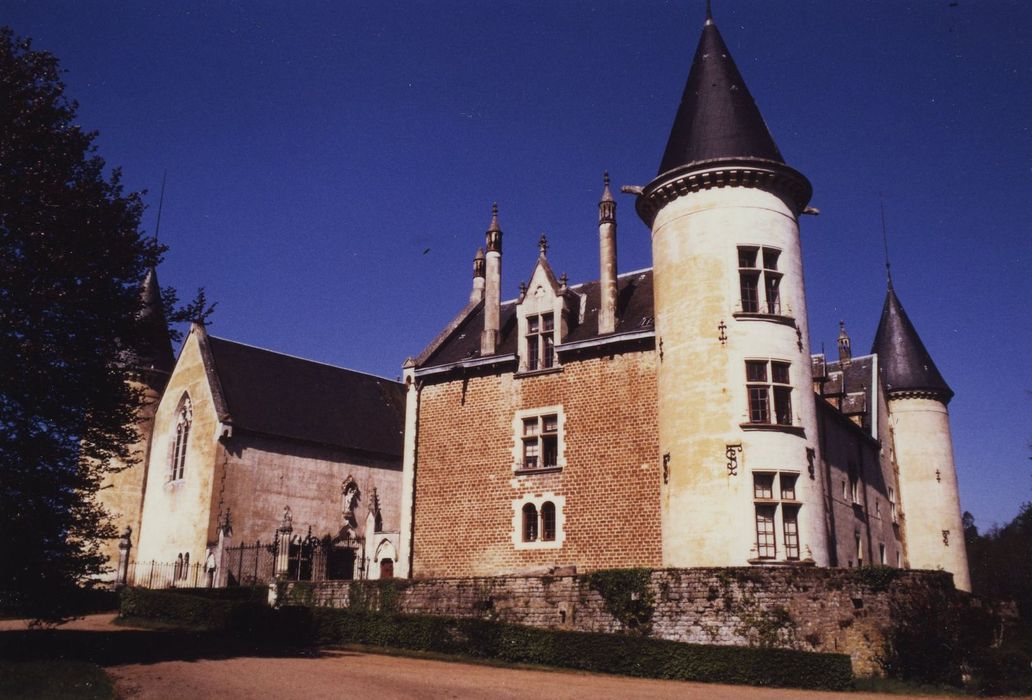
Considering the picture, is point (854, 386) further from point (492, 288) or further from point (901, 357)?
point (492, 288)

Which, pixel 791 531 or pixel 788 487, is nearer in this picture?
pixel 791 531

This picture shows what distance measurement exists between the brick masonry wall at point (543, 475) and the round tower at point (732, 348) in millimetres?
1278

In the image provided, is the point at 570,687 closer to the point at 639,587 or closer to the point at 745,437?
the point at 639,587

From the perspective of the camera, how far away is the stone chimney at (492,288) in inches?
1189

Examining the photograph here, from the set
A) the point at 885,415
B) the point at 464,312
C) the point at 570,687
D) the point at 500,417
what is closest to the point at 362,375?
the point at 464,312

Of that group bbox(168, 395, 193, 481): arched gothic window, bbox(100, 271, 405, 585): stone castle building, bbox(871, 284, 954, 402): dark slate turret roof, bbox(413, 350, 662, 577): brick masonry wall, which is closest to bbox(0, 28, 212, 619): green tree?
bbox(413, 350, 662, 577): brick masonry wall

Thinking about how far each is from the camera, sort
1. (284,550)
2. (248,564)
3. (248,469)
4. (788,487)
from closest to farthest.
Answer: (788,487), (284,550), (248,564), (248,469)

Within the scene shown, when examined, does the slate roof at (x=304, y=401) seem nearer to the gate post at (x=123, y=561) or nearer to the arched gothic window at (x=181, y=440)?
the arched gothic window at (x=181, y=440)

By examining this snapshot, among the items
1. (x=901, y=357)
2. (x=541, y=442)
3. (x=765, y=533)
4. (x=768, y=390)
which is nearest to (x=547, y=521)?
Result: (x=541, y=442)

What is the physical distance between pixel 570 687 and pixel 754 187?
15403mm

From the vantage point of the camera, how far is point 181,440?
39500mm

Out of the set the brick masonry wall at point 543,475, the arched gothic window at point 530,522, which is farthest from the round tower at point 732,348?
the arched gothic window at point 530,522

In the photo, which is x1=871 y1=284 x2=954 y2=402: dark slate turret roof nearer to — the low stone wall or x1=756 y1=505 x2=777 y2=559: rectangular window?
x1=756 y1=505 x2=777 y2=559: rectangular window

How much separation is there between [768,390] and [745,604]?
641 centimetres
